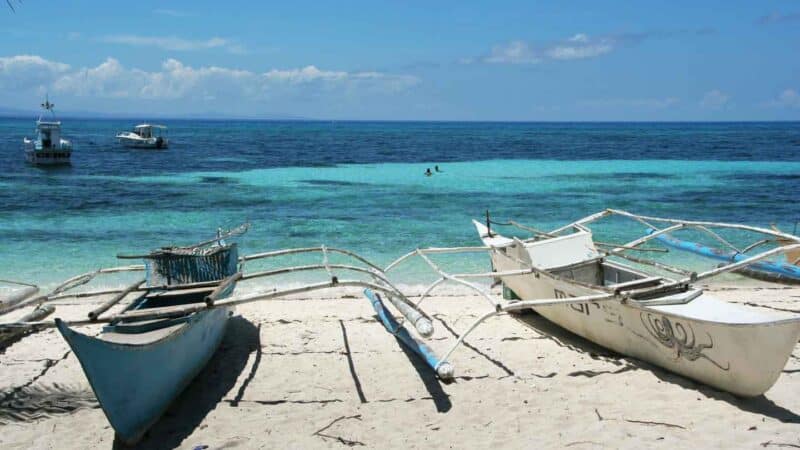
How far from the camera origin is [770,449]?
4.95m

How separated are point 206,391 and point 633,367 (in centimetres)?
445

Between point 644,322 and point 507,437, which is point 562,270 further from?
point 507,437

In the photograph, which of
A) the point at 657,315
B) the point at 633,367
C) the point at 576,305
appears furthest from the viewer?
the point at 576,305

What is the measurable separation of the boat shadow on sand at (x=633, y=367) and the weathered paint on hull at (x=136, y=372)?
3957mm

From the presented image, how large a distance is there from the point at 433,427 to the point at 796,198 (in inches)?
892

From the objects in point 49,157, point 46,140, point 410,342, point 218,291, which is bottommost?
point 410,342

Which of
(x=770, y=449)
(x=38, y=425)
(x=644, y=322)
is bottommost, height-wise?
(x=38, y=425)

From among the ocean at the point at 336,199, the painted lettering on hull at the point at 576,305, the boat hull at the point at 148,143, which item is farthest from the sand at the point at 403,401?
the boat hull at the point at 148,143

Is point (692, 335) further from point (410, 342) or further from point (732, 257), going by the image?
point (732, 257)

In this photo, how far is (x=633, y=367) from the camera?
22.1ft

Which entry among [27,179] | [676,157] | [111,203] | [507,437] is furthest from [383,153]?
[507,437]

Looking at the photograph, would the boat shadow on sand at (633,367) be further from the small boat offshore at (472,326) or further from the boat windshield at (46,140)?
the boat windshield at (46,140)

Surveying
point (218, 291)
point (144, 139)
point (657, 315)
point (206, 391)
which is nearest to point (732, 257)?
point (657, 315)

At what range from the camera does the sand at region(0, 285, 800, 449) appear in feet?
17.6
